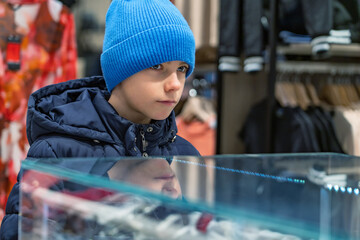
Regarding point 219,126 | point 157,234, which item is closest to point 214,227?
point 157,234

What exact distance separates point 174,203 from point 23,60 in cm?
172

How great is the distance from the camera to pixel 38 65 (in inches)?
80.3

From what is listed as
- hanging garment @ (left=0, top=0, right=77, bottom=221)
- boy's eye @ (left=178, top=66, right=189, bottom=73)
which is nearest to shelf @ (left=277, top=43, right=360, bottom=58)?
hanging garment @ (left=0, top=0, right=77, bottom=221)

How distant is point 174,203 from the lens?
46cm

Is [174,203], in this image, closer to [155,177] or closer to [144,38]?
[155,177]

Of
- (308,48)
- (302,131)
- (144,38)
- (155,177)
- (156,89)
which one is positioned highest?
(308,48)

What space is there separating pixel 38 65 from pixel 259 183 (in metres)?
1.62

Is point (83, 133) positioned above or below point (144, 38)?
below

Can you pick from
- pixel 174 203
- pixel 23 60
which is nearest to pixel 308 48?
pixel 23 60

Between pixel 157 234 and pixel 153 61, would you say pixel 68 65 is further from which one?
pixel 157 234

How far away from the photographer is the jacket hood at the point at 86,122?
90 centimetres

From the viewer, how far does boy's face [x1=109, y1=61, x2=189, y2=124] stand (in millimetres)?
913

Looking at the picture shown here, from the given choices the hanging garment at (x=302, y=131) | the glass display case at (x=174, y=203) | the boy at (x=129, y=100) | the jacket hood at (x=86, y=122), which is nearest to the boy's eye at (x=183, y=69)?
the boy at (x=129, y=100)

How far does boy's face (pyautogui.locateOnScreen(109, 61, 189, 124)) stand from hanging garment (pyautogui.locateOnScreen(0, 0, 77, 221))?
1.19 meters
